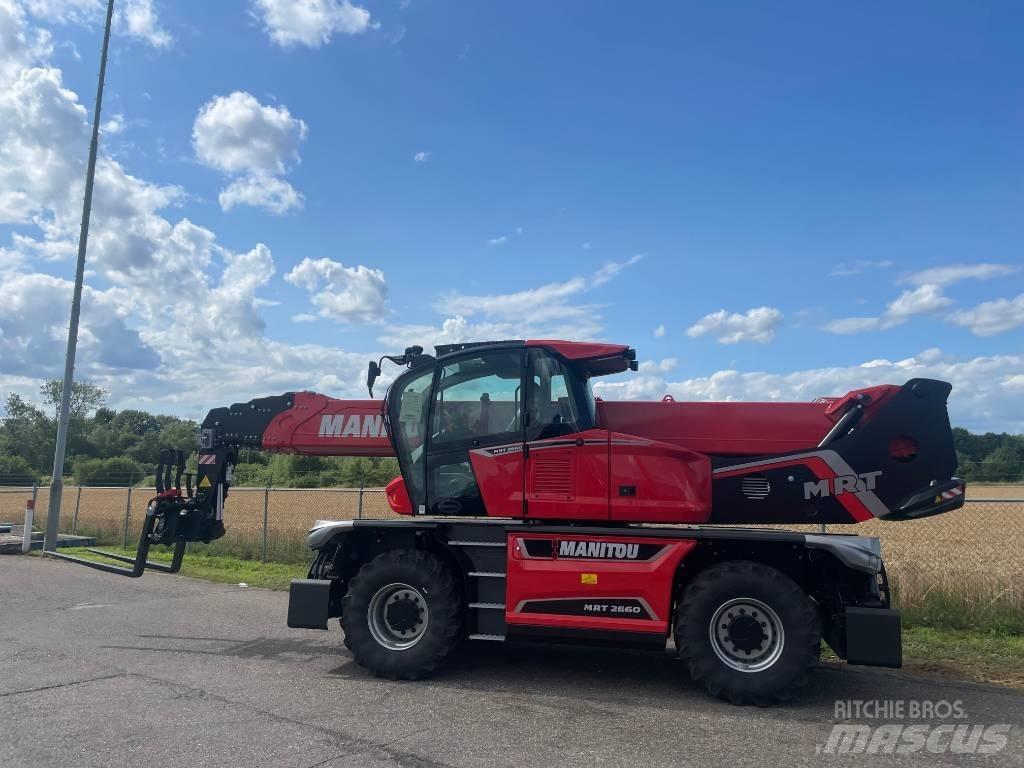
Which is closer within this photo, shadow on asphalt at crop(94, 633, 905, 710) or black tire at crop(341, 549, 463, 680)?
shadow on asphalt at crop(94, 633, 905, 710)

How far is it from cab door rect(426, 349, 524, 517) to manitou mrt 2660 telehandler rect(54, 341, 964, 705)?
0.02 metres

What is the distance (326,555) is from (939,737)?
5.36 meters

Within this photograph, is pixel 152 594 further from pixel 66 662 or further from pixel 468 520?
pixel 468 520

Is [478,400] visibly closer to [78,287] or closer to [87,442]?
[78,287]

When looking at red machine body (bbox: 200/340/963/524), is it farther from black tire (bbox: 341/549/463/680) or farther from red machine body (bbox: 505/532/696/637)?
black tire (bbox: 341/549/463/680)

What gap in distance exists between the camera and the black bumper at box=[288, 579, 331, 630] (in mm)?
7152

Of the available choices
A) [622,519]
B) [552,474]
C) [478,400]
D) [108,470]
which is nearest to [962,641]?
[622,519]

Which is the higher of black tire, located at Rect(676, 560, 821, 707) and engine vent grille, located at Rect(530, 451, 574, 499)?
engine vent grille, located at Rect(530, 451, 574, 499)

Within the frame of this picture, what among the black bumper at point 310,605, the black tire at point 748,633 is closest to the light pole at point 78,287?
the black bumper at point 310,605

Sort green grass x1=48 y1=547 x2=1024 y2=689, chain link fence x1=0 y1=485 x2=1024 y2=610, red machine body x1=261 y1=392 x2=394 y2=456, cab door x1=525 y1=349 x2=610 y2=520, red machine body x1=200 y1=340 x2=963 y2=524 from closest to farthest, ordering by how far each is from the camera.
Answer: red machine body x1=200 y1=340 x2=963 y2=524, cab door x1=525 y1=349 x2=610 y2=520, green grass x1=48 y1=547 x2=1024 y2=689, red machine body x1=261 y1=392 x2=394 y2=456, chain link fence x1=0 y1=485 x2=1024 y2=610

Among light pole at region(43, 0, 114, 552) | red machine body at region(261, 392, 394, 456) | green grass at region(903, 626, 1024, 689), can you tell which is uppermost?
light pole at region(43, 0, 114, 552)

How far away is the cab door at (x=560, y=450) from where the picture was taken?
21.9 ft

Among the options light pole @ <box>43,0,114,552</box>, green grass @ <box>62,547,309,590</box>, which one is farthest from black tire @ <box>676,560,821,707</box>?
light pole @ <box>43,0,114,552</box>

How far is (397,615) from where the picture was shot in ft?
22.8
